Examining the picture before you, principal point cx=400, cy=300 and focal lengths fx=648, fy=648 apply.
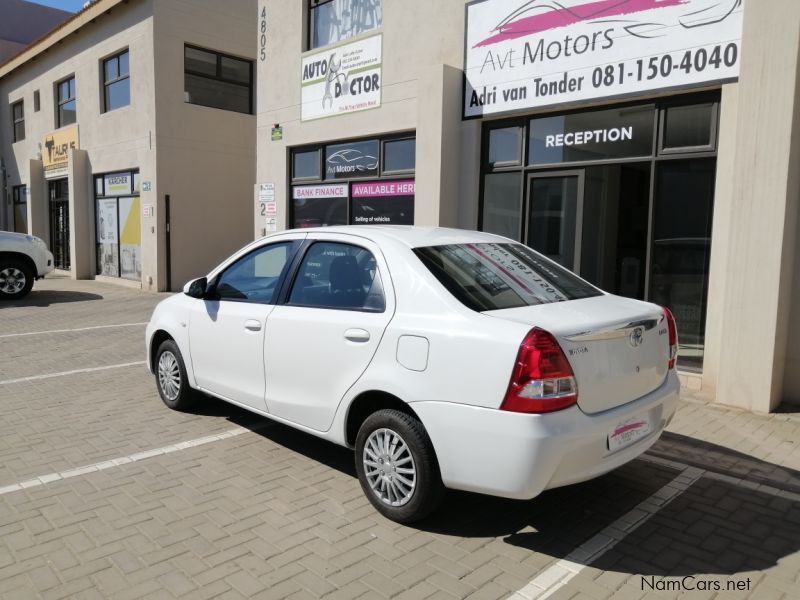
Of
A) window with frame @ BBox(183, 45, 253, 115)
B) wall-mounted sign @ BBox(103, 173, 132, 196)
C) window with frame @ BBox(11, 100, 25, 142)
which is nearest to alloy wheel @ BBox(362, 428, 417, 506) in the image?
window with frame @ BBox(183, 45, 253, 115)

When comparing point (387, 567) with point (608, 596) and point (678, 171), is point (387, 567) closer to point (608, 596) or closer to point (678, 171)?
point (608, 596)

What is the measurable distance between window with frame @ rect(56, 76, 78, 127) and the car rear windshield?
18390 mm

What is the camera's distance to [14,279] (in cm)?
1364

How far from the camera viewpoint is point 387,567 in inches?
127

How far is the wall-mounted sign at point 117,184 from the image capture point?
54.6 feet

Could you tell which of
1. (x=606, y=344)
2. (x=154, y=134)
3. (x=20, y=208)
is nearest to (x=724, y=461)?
(x=606, y=344)

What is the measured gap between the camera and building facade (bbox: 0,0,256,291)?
15.2 m

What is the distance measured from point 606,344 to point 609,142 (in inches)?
188

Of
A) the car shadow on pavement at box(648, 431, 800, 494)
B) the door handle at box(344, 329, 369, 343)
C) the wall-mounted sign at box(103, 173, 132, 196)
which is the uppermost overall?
the wall-mounted sign at box(103, 173, 132, 196)

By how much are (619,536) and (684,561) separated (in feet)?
1.18

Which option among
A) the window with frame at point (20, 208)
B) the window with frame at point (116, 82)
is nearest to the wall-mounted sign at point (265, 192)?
the window with frame at point (116, 82)

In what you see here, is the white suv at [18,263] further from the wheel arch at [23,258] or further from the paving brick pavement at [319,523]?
the paving brick pavement at [319,523]

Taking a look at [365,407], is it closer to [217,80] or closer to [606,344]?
[606,344]

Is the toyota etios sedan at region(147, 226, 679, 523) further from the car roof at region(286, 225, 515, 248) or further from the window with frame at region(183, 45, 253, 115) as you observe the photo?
the window with frame at region(183, 45, 253, 115)
